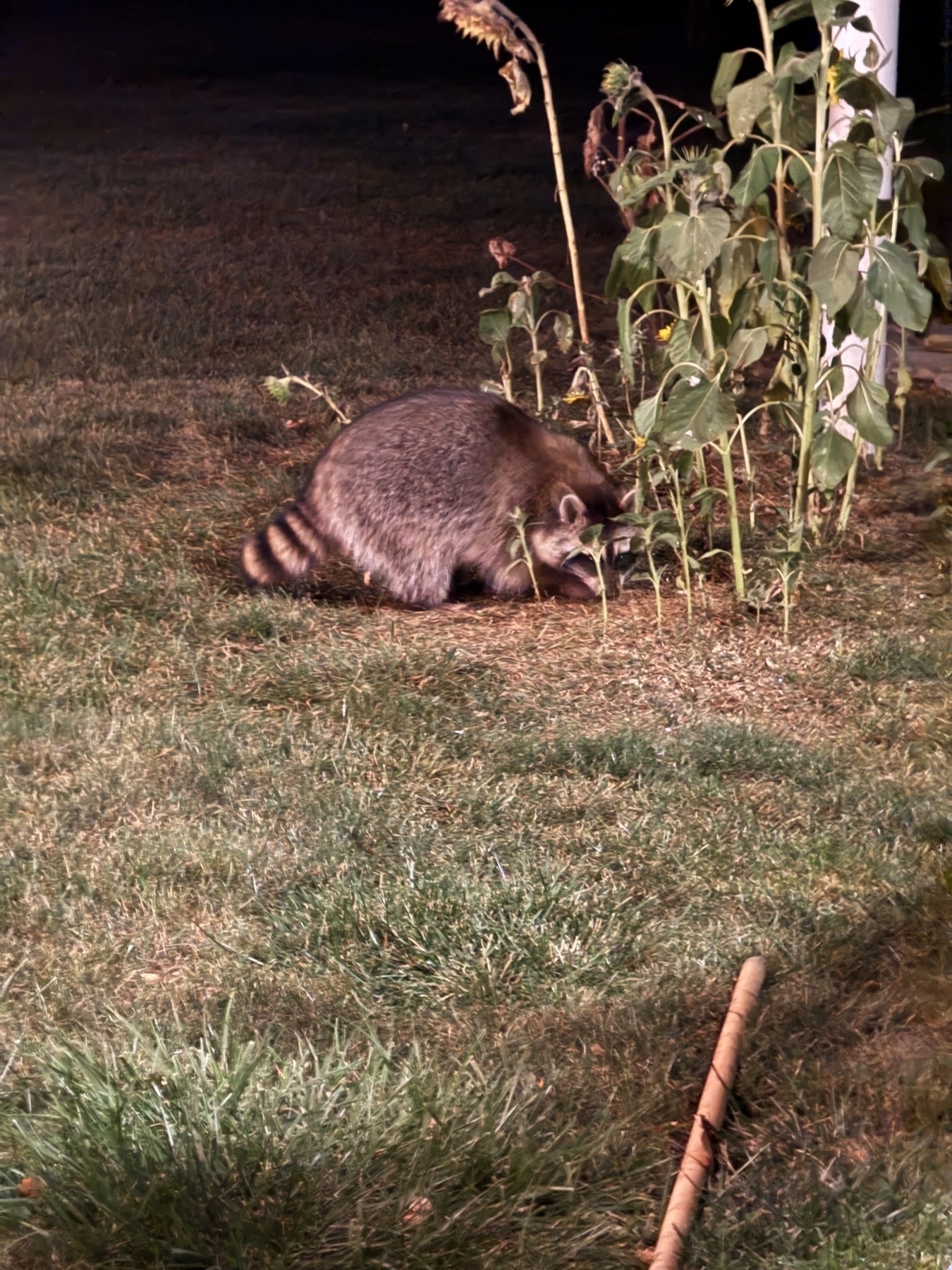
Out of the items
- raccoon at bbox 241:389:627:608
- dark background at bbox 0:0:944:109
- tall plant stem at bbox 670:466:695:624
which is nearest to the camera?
tall plant stem at bbox 670:466:695:624

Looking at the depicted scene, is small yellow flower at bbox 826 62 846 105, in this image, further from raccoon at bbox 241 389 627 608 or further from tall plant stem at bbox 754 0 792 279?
raccoon at bbox 241 389 627 608

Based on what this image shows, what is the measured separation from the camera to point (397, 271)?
8.36m

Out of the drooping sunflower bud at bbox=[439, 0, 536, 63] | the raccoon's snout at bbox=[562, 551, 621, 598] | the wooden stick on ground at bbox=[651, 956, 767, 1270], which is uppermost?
the drooping sunflower bud at bbox=[439, 0, 536, 63]

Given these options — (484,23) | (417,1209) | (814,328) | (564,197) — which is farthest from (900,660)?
(417,1209)

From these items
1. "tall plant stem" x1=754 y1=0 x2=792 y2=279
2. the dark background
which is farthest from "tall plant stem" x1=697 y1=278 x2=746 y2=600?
the dark background

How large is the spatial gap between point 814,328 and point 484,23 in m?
1.33

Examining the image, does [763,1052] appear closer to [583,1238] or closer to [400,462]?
[583,1238]

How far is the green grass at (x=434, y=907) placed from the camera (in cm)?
237

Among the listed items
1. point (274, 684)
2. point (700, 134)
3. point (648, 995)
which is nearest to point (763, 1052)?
point (648, 995)

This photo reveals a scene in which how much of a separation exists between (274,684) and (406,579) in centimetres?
79

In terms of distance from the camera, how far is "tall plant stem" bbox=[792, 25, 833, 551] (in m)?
4.00

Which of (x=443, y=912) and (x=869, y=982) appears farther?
(x=443, y=912)

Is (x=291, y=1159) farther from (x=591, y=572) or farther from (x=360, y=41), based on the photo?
(x=360, y=41)

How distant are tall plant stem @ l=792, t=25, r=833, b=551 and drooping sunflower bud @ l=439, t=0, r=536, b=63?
0.91 m
